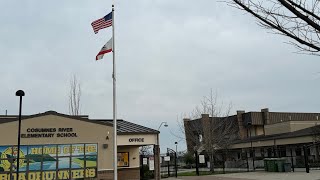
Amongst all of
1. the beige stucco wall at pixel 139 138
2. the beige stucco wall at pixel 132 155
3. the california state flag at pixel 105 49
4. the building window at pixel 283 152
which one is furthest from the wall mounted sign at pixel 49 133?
the building window at pixel 283 152

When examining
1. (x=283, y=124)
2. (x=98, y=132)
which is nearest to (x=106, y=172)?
(x=98, y=132)

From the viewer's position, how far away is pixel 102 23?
21.2 m

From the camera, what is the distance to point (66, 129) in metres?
26.4

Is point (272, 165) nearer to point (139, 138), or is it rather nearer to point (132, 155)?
point (132, 155)

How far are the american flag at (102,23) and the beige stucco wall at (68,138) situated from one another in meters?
7.94

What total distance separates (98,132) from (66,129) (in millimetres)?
2187

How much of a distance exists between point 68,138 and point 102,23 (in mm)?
8990

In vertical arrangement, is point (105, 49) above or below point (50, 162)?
above

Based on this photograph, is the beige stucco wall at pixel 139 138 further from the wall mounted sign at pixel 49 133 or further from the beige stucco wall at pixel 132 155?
the wall mounted sign at pixel 49 133

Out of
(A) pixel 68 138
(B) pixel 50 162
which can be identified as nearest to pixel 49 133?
(A) pixel 68 138

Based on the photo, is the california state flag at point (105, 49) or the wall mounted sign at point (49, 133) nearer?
the california state flag at point (105, 49)

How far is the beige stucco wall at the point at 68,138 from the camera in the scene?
80.4 feet

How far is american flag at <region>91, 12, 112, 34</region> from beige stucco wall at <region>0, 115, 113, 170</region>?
7.94m

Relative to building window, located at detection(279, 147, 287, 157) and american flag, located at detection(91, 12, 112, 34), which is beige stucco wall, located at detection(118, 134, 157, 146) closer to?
american flag, located at detection(91, 12, 112, 34)
